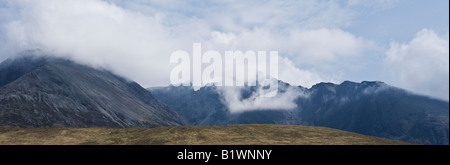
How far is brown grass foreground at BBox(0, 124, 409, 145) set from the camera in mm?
46156

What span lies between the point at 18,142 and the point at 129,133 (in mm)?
15687

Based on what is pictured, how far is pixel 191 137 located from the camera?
47.8 m

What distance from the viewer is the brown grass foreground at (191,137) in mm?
46156

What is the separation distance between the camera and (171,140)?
153 feet
